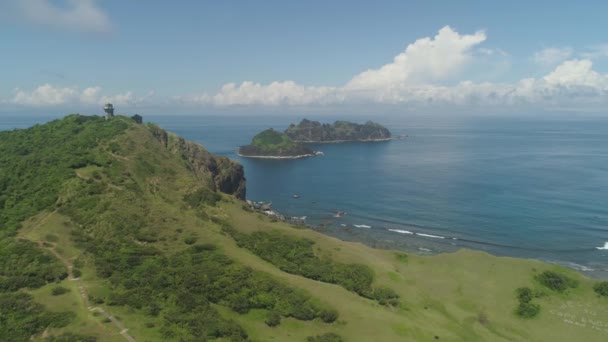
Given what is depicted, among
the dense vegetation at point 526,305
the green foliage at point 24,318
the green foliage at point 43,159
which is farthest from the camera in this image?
the green foliage at point 43,159

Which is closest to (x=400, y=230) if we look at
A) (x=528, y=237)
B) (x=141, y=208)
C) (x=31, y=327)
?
(x=528, y=237)

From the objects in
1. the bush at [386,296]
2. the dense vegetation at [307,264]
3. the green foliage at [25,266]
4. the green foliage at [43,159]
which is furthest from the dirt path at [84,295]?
the bush at [386,296]

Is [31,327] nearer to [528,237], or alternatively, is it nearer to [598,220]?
[528,237]

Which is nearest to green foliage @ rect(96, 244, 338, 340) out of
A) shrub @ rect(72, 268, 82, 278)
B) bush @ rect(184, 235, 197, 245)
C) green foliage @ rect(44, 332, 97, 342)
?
shrub @ rect(72, 268, 82, 278)

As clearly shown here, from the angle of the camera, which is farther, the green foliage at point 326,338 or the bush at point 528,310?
the bush at point 528,310

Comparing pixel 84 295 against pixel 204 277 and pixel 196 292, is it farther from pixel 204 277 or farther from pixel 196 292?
pixel 204 277

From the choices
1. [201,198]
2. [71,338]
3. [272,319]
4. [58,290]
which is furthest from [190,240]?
[71,338]

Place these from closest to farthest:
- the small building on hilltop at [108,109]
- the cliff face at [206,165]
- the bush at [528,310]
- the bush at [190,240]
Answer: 1. the bush at [528,310]
2. the bush at [190,240]
3. the cliff face at [206,165]
4. the small building on hilltop at [108,109]

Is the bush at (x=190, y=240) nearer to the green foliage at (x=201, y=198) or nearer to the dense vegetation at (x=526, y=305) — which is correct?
the green foliage at (x=201, y=198)
